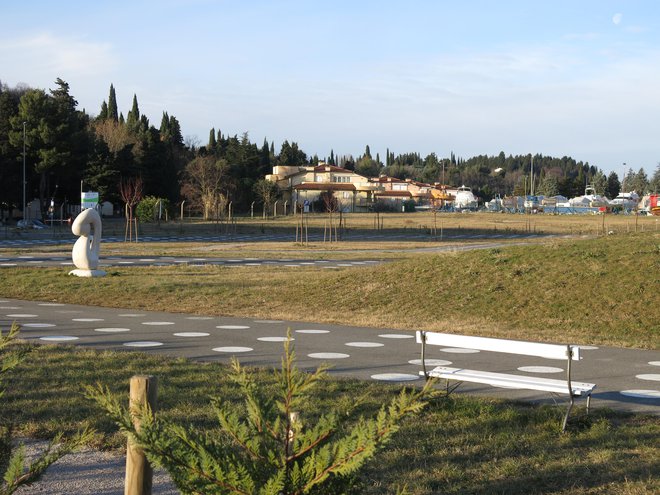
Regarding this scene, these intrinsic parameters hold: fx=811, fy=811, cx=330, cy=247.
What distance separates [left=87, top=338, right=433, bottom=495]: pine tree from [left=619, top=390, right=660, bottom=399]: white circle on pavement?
5674 mm

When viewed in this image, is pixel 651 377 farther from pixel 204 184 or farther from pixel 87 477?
pixel 204 184

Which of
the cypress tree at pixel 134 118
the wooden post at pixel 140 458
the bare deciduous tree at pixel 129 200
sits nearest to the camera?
the wooden post at pixel 140 458

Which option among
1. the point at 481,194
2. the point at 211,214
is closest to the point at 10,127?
the point at 211,214

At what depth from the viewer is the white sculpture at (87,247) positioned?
22.0m

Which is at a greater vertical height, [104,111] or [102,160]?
[104,111]

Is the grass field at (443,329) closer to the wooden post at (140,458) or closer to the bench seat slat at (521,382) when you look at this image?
the bench seat slat at (521,382)

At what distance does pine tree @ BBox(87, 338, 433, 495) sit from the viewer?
9.79 feet

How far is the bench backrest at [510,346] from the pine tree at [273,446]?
3.89 m

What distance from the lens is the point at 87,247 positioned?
22.1 meters

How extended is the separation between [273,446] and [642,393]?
6.24 metres

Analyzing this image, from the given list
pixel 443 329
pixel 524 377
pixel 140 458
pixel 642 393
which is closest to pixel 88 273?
pixel 443 329

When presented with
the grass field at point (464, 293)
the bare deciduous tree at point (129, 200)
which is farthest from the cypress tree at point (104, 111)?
the grass field at point (464, 293)

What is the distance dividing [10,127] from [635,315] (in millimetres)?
60960

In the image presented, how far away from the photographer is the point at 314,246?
38.6 m
